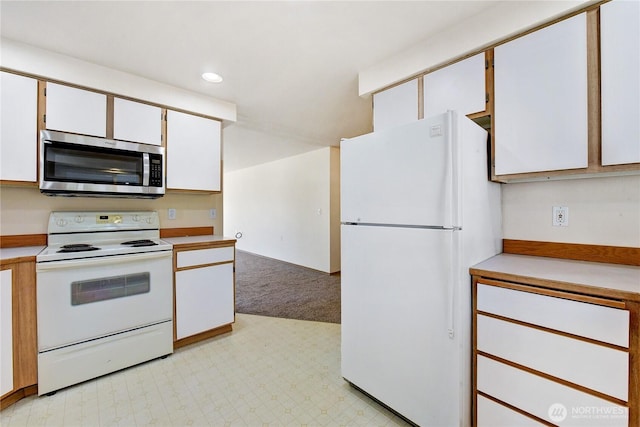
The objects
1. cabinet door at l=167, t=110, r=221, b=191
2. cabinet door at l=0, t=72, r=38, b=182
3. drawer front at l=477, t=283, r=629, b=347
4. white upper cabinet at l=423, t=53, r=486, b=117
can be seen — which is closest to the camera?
drawer front at l=477, t=283, r=629, b=347

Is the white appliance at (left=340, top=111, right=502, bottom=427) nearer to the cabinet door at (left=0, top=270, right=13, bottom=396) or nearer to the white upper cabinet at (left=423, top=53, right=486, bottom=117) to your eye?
the white upper cabinet at (left=423, top=53, right=486, bottom=117)

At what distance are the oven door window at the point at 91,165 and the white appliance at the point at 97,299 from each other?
37 cm

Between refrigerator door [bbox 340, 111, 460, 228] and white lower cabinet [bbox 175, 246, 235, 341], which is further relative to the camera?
white lower cabinet [bbox 175, 246, 235, 341]

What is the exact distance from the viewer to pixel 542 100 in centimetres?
141

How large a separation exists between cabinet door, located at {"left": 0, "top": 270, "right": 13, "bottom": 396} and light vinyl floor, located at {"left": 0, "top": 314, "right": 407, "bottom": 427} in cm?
18

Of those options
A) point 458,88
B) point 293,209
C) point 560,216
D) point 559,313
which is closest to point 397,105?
point 458,88

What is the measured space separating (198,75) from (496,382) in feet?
9.72

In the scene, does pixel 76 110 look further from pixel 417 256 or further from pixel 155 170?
pixel 417 256

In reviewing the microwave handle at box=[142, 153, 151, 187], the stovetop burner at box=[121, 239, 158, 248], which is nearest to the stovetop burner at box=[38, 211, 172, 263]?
the stovetop burner at box=[121, 239, 158, 248]

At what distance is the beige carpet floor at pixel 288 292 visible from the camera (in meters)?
3.15

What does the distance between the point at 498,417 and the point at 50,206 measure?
332 centimetres

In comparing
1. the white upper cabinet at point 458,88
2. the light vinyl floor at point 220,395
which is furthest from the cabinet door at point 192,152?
the white upper cabinet at point 458,88

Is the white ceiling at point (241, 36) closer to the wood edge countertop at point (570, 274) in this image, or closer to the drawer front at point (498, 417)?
the wood edge countertop at point (570, 274)

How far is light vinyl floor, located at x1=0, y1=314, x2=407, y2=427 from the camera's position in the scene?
5.05ft
